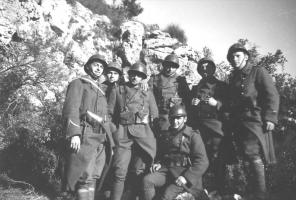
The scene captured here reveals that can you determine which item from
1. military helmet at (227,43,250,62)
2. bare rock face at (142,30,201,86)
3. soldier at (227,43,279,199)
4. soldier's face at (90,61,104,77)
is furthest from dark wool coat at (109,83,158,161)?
bare rock face at (142,30,201,86)

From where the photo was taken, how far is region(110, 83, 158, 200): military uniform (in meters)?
4.42

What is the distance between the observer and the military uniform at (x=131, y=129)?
174 inches

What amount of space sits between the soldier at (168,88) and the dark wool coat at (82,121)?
59.4 inches

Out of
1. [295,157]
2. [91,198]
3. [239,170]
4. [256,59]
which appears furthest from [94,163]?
[256,59]

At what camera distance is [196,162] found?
418cm

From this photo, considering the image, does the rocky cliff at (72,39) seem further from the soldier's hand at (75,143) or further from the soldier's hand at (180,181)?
the soldier's hand at (180,181)

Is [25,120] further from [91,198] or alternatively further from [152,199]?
[152,199]

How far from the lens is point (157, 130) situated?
5.19 meters

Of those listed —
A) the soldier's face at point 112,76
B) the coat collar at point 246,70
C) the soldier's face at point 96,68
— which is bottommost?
the coat collar at point 246,70

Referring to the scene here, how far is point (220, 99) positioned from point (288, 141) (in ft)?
7.45

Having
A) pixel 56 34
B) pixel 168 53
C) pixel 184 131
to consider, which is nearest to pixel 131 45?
pixel 168 53

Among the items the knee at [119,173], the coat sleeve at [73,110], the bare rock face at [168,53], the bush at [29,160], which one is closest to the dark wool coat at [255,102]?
the knee at [119,173]

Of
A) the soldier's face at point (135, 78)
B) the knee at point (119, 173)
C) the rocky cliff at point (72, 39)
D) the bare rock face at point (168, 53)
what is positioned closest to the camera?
the knee at point (119, 173)

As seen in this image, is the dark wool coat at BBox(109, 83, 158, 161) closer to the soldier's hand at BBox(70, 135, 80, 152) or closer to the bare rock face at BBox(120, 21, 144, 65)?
the soldier's hand at BBox(70, 135, 80, 152)
